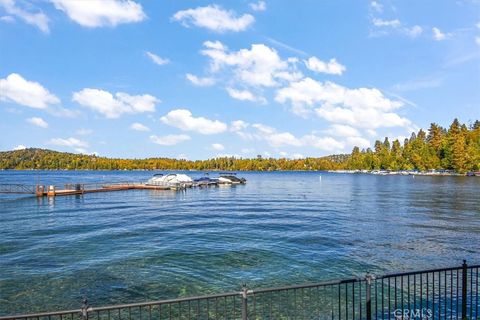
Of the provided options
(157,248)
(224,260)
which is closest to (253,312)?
(224,260)

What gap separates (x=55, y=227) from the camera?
1316 inches

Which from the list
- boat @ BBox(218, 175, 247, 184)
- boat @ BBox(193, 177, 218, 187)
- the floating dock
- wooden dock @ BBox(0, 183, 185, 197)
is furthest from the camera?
boat @ BBox(218, 175, 247, 184)

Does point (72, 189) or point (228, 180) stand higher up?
point (228, 180)

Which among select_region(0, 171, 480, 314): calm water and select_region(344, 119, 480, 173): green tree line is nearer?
select_region(0, 171, 480, 314): calm water

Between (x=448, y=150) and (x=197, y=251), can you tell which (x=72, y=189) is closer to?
(x=197, y=251)

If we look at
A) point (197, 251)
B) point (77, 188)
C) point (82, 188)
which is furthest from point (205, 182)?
point (197, 251)

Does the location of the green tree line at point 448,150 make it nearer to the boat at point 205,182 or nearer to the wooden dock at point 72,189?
the boat at point 205,182

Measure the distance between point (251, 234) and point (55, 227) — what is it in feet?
62.9

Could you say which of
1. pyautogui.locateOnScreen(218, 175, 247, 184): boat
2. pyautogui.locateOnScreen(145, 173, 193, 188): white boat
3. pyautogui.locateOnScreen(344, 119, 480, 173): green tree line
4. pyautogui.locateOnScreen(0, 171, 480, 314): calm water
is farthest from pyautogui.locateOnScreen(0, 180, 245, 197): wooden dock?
pyautogui.locateOnScreen(344, 119, 480, 173): green tree line

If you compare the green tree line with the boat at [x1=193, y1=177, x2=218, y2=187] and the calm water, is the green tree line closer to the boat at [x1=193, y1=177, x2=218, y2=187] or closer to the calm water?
the boat at [x1=193, y1=177, x2=218, y2=187]

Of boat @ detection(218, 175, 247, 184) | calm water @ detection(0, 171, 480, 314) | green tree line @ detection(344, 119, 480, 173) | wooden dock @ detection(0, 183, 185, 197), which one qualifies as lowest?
calm water @ detection(0, 171, 480, 314)

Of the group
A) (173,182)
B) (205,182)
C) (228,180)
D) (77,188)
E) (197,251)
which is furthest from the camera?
(228,180)

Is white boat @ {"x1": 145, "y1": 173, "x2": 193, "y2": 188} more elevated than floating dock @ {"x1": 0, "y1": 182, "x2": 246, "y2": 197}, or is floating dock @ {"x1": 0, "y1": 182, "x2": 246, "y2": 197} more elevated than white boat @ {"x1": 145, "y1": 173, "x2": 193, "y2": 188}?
white boat @ {"x1": 145, "y1": 173, "x2": 193, "y2": 188}

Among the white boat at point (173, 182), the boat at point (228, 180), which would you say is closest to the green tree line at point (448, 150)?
the boat at point (228, 180)
